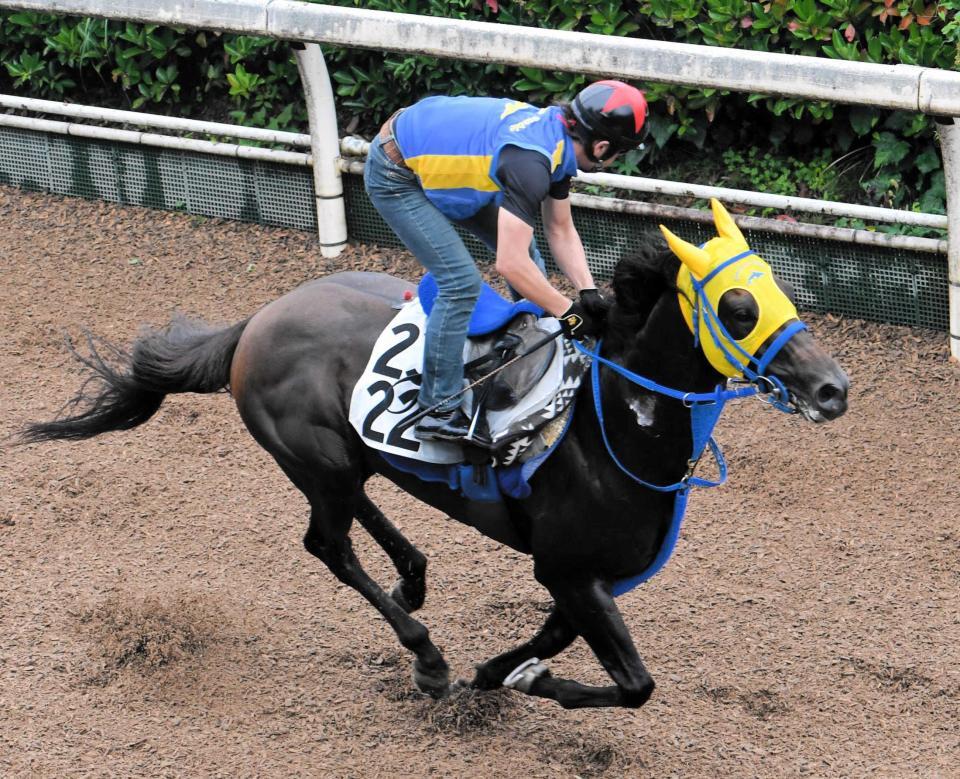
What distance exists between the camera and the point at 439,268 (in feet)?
15.7

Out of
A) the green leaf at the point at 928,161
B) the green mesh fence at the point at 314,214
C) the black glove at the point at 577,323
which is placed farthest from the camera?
the green leaf at the point at 928,161

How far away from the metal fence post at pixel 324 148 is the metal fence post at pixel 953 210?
3.33 metres

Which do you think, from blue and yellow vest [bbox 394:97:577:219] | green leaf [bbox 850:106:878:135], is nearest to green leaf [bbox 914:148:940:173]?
green leaf [bbox 850:106:878:135]

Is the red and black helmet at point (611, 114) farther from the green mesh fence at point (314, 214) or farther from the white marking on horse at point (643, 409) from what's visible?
the green mesh fence at point (314, 214)

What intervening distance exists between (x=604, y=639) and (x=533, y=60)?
3439mm

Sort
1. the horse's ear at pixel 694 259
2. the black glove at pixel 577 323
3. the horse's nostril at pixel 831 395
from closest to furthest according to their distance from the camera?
1. the horse's nostril at pixel 831 395
2. the horse's ear at pixel 694 259
3. the black glove at pixel 577 323

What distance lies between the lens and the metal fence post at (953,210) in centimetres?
629

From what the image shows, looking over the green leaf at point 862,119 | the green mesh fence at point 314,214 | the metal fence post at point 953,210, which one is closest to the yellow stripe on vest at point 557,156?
the metal fence post at point 953,210

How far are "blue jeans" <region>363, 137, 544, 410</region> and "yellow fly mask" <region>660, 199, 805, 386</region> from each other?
880mm

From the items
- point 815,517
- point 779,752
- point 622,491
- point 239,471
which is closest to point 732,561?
point 815,517

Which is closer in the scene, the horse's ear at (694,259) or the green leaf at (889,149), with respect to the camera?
the horse's ear at (694,259)

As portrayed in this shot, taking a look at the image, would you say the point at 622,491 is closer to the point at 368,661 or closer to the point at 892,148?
the point at 368,661

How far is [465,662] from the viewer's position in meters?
5.45

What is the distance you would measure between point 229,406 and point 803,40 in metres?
3.55
